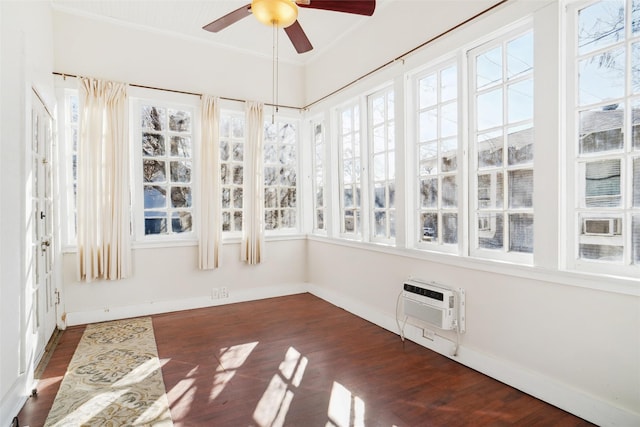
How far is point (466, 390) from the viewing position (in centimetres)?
238

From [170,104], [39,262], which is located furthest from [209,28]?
[39,262]

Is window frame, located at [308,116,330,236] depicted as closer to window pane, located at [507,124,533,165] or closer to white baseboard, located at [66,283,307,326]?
white baseboard, located at [66,283,307,326]

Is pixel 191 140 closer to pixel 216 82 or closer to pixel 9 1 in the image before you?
pixel 216 82

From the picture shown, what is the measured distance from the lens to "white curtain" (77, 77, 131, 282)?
3.72 m

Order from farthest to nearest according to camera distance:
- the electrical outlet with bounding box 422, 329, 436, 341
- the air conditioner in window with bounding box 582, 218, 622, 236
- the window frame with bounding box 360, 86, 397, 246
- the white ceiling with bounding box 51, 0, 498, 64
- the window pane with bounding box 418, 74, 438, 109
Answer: the window frame with bounding box 360, 86, 397, 246 → the white ceiling with bounding box 51, 0, 498, 64 → the window pane with bounding box 418, 74, 438, 109 → the electrical outlet with bounding box 422, 329, 436, 341 → the air conditioner in window with bounding box 582, 218, 622, 236

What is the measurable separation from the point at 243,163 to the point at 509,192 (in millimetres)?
3266

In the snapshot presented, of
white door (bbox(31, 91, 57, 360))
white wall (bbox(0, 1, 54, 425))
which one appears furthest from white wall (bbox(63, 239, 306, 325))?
white wall (bbox(0, 1, 54, 425))

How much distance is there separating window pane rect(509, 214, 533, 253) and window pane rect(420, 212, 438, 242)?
2.31 feet

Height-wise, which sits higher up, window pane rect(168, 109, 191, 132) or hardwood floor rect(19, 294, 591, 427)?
window pane rect(168, 109, 191, 132)

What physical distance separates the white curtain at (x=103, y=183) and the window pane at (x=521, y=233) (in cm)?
382

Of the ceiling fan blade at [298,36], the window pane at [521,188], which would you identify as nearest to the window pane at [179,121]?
the ceiling fan blade at [298,36]

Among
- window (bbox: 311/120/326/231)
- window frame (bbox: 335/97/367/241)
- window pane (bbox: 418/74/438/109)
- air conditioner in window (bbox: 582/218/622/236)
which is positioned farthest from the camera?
window (bbox: 311/120/326/231)

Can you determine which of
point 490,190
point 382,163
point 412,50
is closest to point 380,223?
point 382,163

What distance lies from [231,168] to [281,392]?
3023 mm
